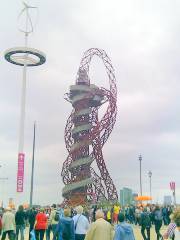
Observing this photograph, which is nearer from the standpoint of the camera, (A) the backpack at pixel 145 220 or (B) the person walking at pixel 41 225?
(B) the person walking at pixel 41 225

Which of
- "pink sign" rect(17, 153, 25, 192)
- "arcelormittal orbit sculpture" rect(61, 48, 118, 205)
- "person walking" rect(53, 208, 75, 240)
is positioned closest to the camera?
"person walking" rect(53, 208, 75, 240)

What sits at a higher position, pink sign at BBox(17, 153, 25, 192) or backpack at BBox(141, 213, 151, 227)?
pink sign at BBox(17, 153, 25, 192)

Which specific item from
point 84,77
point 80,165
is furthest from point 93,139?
point 84,77

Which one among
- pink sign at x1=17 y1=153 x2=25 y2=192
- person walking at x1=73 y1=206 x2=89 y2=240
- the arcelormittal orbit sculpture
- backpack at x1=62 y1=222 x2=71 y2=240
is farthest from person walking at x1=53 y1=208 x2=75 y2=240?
the arcelormittal orbit sculpture

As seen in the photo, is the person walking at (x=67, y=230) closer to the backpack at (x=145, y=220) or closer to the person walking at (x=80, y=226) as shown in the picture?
the person walking at (x=80, y=226)

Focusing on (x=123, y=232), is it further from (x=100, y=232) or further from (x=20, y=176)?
(x=20, y=176)

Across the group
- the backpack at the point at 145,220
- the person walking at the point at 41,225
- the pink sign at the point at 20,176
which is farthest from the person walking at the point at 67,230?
the pink sign at the point at 20,176

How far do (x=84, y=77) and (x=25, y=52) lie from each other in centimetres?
1749

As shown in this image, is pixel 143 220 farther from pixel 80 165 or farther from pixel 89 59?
pixel 89 59

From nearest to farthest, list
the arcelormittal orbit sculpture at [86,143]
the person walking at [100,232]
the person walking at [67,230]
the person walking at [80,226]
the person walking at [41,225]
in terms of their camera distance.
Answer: the person walking at [100,232], the person walking at [67,230], the person walking at [80,226], the person walking at [41,225], the arcelormittal orbit sculpture at [86,143]

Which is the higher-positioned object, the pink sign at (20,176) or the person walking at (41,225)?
the pink sign at (20,176)

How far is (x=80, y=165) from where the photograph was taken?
40812 mm

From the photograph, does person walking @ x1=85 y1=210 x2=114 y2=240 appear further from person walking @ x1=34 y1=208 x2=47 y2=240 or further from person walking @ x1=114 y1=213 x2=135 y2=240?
person walking @ x1=34 y1=208 x2=47 y2=240

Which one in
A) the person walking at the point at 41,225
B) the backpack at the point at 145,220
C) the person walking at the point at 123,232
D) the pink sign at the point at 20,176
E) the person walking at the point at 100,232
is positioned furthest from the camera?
the pink sign at the point at 20,176
